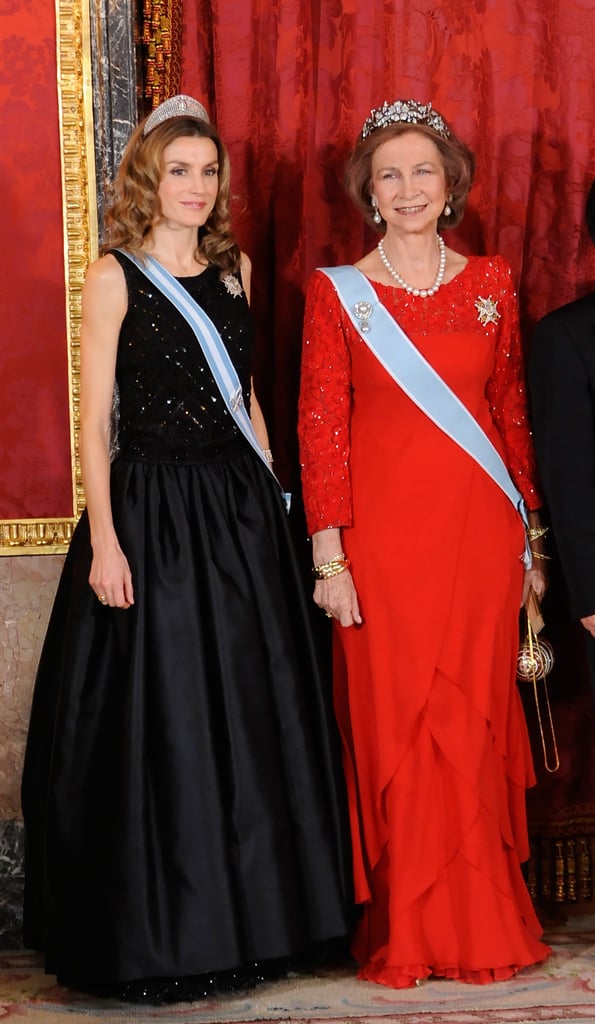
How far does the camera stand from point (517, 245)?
299 cm

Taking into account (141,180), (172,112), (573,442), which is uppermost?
(172,112)

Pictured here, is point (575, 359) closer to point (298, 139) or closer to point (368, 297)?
point (368, 297)

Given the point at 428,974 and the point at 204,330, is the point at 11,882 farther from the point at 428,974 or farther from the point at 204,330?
the point at 204,330

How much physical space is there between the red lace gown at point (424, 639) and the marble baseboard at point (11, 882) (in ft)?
2.58

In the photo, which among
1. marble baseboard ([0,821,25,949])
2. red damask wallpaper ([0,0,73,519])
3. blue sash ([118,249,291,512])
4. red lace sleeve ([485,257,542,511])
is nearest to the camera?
blue sash ([118,249,291,512])

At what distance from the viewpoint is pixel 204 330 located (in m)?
2.54

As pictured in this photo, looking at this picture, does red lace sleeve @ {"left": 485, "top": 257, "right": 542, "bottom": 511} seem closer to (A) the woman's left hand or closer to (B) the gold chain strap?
(A) the woman's left hand

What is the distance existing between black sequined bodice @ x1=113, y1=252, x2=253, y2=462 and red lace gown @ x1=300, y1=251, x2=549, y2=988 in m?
0.17

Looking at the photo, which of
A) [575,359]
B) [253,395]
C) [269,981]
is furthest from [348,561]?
[269,981]

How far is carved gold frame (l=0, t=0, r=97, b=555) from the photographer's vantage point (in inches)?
109

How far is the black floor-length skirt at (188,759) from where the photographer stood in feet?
7.96

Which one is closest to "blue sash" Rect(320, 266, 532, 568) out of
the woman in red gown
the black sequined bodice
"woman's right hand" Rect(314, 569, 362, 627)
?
the woman in red gown

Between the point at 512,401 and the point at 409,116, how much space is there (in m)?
0.60

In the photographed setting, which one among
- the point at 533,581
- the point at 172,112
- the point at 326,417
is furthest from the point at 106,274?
the point at 533,581
